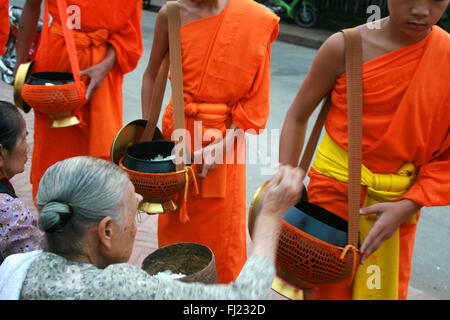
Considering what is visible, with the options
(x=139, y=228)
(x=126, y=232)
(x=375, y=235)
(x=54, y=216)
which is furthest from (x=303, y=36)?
(x=54, y=216)

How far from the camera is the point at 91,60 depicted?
119 inches

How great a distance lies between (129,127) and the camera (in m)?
2.49

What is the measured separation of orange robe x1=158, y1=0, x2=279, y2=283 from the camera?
2.47 metres

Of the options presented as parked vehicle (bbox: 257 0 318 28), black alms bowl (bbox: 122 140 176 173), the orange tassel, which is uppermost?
black alms bowl (bbox: 122 140 176 173)

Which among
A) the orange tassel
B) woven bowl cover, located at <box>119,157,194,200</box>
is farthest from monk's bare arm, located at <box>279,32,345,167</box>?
the orange tassel

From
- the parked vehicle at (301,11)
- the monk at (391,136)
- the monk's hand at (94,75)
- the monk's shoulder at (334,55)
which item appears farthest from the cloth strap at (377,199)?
the parked vehicle at (301,11)

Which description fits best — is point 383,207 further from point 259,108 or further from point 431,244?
point 431,244

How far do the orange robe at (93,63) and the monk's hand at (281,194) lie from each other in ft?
5.85

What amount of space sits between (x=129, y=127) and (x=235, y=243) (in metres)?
0.83

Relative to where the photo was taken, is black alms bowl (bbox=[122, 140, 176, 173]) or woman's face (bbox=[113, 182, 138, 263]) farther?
black alms bowl (bbox=[122, 140, 176, 173])

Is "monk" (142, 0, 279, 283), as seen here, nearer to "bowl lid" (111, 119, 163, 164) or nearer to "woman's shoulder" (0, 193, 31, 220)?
"bowl lid" (111, 119, 163, 164)

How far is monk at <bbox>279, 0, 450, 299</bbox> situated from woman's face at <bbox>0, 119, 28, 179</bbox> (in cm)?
117

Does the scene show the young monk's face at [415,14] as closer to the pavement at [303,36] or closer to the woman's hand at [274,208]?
the woman's hand at [274,208]
